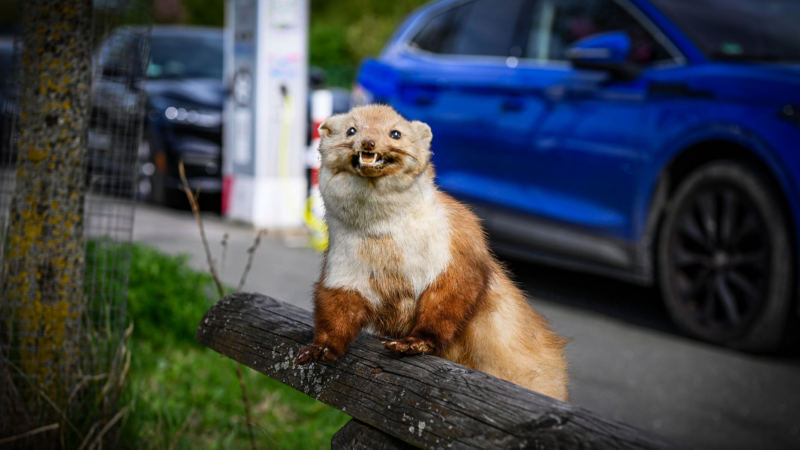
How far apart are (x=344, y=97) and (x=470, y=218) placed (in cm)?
827

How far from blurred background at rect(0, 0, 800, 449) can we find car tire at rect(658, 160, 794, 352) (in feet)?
0.04

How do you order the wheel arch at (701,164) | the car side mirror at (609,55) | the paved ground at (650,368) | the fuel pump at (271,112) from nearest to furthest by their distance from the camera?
the paved ground at (650,368)
the wheel arch at (701,164)
the car side mirror at (609,55)
the fuel pump at (271,112)

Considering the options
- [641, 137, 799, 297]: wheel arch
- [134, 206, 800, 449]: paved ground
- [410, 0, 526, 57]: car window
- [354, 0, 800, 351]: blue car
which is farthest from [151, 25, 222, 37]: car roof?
[641, 137, 799, 297]: wheel arch

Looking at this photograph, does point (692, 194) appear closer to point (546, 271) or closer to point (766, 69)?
point (766, 69)

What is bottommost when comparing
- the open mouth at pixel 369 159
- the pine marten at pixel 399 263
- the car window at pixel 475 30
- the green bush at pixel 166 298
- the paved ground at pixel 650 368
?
the paved ground at pixel 650 368

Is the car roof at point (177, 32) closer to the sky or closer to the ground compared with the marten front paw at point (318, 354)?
closer to the sky

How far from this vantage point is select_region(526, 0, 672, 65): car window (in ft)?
17.6

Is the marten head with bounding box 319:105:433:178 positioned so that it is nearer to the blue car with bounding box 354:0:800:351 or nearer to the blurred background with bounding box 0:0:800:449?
the blurred background with bounding box 0:0:800:449

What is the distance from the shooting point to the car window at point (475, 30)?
597 centimetres

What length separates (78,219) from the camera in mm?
2832

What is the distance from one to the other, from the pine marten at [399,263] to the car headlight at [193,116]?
7.25 m

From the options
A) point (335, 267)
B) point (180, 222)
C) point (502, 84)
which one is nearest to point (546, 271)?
point (502, 84)

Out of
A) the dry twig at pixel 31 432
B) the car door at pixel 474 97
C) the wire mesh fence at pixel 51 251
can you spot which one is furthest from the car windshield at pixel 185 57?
the dry twig at pixel 31 432

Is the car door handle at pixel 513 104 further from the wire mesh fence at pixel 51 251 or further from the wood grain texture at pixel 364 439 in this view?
the wood grain texture at pixel 364 439
